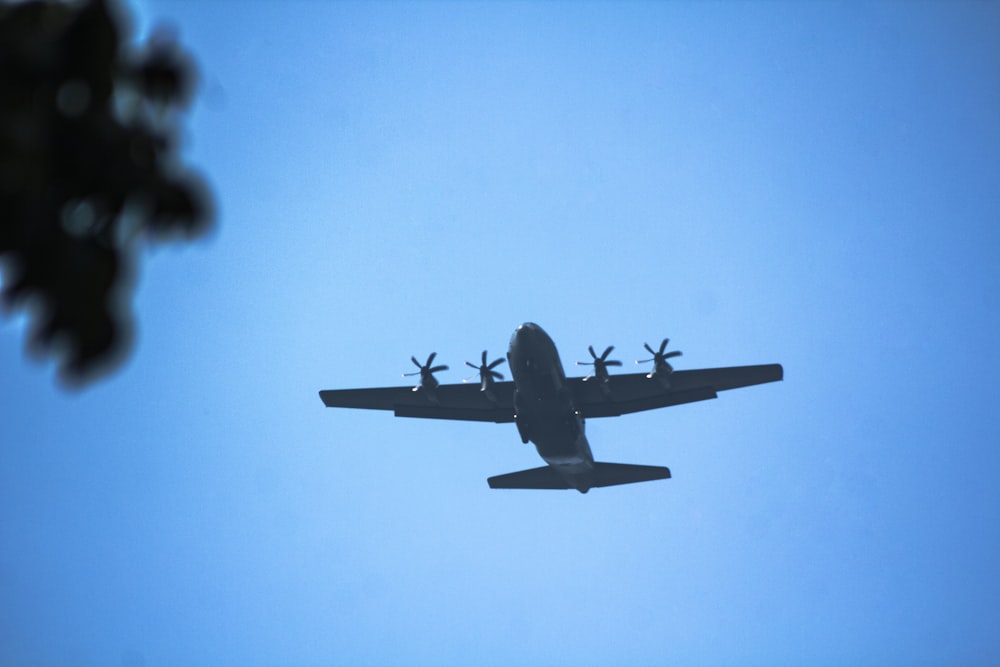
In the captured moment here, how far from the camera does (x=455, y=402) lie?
4694 centimetres

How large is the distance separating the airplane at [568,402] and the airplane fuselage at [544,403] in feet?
0.18

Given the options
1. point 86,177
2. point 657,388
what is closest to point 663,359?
point 657,388

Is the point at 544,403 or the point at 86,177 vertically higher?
the point at 544,403

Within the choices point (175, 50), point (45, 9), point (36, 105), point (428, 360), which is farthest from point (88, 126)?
point (428, 360)

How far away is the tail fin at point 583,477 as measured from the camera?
45.9m

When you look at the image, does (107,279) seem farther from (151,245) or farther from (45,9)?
(45,9)

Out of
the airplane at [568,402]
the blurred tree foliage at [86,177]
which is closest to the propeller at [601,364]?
the airplane at [568,402]

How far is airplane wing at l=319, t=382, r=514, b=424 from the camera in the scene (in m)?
46.2

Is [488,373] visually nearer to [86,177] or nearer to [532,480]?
[532,480]

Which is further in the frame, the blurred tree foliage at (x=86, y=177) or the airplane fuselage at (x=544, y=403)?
the airplane fuselage at (x=544, y=403)

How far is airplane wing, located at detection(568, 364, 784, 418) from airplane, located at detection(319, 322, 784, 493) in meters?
0.05

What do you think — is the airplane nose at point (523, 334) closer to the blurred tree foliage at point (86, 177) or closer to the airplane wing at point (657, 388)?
the airplane wing at point (657, 388)

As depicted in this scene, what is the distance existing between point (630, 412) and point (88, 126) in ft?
138

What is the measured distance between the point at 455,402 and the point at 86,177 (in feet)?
137
